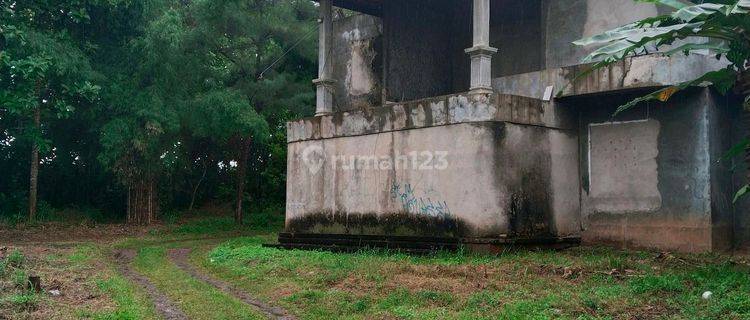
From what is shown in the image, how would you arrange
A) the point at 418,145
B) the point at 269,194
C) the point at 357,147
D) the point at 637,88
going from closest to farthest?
1. the point at 637,88
2. the point at 418,145
3. the point at 357,147
4. the point at 269,194

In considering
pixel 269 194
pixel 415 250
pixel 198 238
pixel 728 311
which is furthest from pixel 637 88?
pixel 269 194

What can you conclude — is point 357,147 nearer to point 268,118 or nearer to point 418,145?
point 418,145

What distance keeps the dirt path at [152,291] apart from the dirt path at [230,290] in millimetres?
882

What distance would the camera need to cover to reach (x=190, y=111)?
888 inches

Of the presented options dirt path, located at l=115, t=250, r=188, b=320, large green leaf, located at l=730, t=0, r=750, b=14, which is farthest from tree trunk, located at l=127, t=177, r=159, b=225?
large green leaf, located at l=730, t=0, r=750, b=14

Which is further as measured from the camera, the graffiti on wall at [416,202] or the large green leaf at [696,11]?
the graffiti on wall at [416,202]

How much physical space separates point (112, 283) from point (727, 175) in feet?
35.3

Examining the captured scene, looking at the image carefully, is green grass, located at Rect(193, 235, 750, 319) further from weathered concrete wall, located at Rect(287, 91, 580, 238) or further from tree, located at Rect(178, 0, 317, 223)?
tree, located at Rect(178, 0, 317, 223)

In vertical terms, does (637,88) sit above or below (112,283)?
above

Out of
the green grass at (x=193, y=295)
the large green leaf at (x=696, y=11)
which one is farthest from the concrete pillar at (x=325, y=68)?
the large green leaf at (x=696, y=11)

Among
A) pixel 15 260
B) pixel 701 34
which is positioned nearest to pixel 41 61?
pixel 15 260

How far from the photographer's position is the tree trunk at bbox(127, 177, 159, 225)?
25.2 meters

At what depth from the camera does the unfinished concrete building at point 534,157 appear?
12.8m

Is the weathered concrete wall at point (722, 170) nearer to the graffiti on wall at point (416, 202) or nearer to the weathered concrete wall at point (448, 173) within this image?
the weathered concrete wall at point (448, 173)
